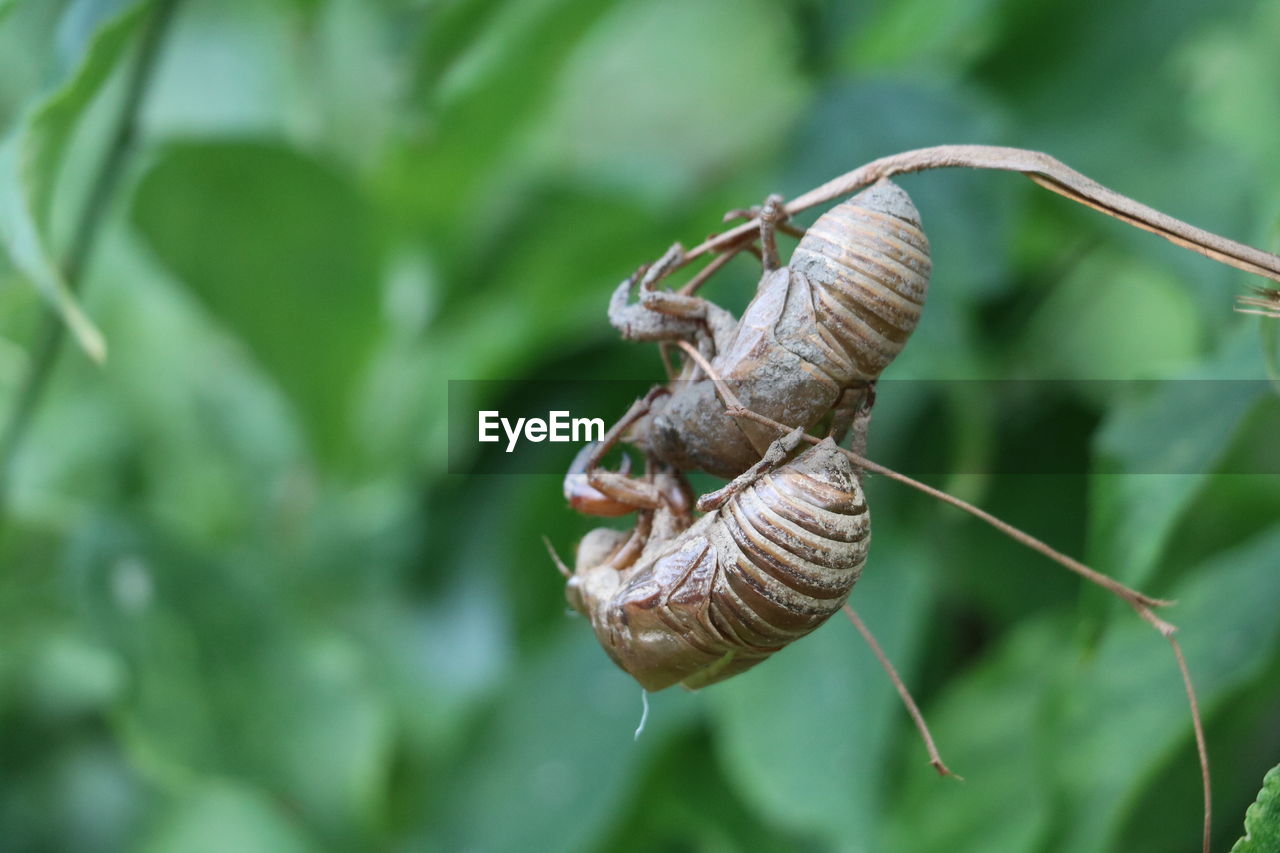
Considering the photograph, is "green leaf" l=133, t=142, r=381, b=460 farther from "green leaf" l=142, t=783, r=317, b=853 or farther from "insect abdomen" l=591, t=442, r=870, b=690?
"insect abdomen" l=591, t=442, r=870, b=690

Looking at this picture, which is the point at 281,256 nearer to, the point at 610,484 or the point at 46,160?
the point at 46,160

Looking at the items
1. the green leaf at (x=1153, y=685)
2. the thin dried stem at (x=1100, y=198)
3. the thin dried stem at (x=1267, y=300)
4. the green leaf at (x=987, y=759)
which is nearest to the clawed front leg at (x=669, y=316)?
the thin dried stem at (x=1100, y=198)

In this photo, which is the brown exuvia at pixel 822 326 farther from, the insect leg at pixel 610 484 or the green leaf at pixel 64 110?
the green leaf at pixel 64 110

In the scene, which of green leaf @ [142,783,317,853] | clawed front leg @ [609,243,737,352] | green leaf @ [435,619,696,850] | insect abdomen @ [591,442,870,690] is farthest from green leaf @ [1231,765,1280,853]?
green leaf @ [142,783,317,853]

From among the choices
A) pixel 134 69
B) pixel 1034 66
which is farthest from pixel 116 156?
pixel 1034 66

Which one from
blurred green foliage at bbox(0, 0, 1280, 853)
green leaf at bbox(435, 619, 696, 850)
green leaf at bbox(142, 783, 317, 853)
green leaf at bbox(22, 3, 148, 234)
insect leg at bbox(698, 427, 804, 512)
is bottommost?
green leaf at bbox(142, 783, 317, 853)

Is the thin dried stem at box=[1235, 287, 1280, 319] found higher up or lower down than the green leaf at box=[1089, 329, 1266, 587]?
higher up
